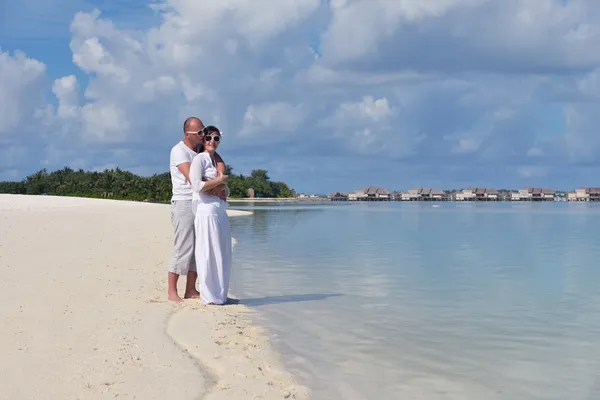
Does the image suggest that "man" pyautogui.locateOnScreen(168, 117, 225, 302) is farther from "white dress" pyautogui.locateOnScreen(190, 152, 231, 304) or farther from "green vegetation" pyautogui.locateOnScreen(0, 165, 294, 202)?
"green vegetation" pyautogui.locateOnScreen(0, 165, 294, 202)

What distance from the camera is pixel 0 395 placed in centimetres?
445

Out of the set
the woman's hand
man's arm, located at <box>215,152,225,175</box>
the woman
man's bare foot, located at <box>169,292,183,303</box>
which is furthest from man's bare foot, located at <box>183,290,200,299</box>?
man's arm, located at <box>215,152,225,175</box>

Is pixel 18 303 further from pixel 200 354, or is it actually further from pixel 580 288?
pixel 580 288

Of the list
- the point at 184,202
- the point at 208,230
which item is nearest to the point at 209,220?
the point at 208,230

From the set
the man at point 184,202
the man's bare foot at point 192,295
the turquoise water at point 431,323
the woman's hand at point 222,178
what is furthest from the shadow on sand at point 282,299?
the woman's hand at point 222,178

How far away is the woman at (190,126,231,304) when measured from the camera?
8336mm

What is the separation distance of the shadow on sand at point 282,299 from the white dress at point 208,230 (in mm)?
1230

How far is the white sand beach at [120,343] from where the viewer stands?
484 centimetres

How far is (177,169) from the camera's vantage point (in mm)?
8797

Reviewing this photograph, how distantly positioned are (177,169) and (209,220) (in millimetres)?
895

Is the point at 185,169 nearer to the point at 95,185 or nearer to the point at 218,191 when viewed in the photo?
the point at 218,191

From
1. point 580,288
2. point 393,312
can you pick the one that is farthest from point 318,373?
point 580,288

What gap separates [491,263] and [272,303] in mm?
9075

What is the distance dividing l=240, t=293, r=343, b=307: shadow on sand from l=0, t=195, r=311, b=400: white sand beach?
0.66 meters
